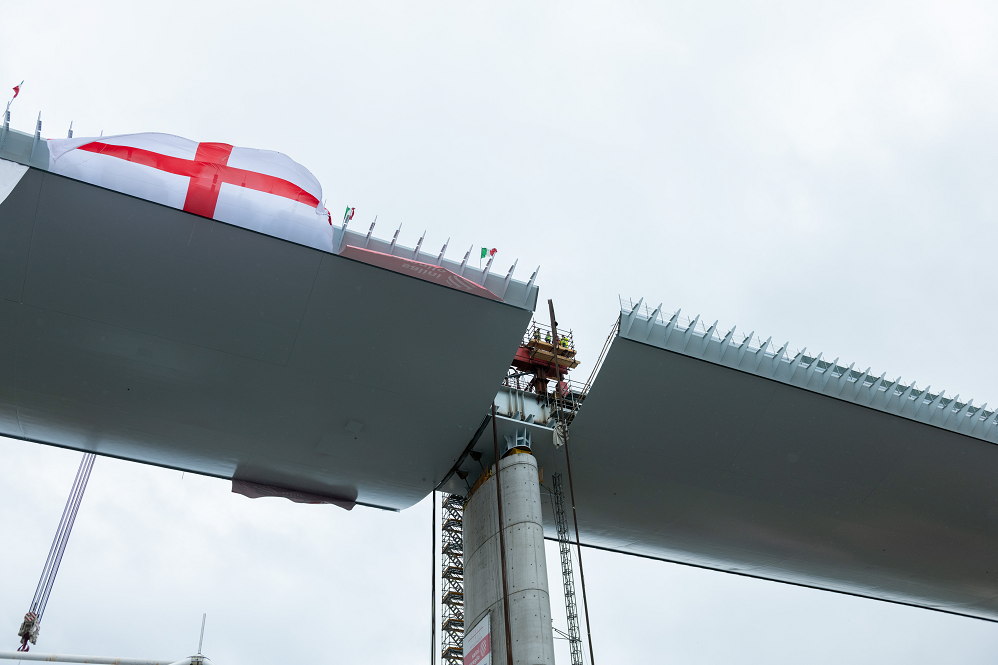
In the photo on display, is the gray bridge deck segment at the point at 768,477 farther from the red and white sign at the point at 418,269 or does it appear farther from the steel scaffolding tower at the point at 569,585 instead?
the red and white sign at the point at 418,269

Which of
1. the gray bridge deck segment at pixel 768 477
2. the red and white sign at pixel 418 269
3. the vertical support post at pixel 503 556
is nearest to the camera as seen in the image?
the red and white sign at pixel 418 269

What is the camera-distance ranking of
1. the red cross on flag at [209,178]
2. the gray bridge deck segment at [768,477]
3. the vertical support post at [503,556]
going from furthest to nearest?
1. the gray bridge deck segment at [768,477]
2. the vertical support post at [503,556]
3. the red cross on flag at [209,178]

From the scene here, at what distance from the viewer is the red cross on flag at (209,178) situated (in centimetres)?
1600

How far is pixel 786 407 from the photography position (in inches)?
886

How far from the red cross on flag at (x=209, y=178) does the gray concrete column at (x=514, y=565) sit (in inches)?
365

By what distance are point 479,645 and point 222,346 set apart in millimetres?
11270

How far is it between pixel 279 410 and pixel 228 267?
219 inches

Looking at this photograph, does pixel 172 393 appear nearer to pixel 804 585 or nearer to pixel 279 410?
pixel 279 410

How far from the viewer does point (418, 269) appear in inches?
710

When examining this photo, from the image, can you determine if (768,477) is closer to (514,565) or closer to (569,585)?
(569,585)

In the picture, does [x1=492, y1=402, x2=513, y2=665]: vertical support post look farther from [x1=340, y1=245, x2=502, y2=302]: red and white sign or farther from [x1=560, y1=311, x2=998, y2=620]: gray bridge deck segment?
[x1=340, y1=245, x2=502, y2=302]: red and white sign

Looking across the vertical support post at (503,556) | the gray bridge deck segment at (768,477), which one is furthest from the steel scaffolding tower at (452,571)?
the vertical support post at (503,556)

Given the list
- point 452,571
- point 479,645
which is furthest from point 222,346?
point 452,571

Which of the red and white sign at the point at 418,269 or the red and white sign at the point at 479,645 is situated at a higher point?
the red and white sign at the point at 418,269
